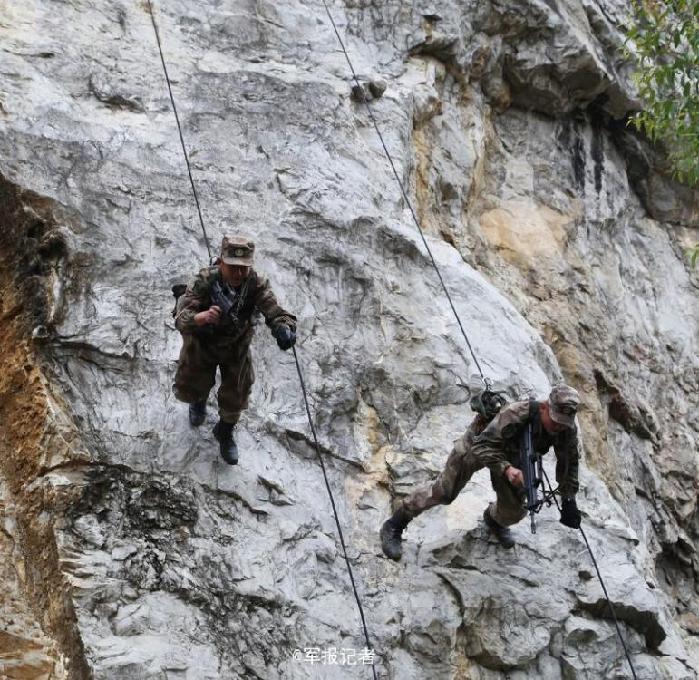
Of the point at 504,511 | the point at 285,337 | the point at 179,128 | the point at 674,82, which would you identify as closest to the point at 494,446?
the point at 504,511

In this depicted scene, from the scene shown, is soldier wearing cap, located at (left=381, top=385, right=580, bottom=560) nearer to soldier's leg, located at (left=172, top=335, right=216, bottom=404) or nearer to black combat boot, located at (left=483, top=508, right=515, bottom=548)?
black combat boot, located at (left=483, top=508, right=515, bottom=548)

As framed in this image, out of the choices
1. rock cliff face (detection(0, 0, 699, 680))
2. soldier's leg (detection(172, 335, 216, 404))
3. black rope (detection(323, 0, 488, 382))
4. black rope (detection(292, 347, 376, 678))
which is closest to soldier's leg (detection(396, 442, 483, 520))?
rock cliff face (detection(0, 0, 699, 680))

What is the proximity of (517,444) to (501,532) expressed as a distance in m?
1.27

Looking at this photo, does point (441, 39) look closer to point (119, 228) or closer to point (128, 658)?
point (119, 228)

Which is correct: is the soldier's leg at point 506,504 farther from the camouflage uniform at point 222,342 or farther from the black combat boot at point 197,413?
the black combat boot at point 197,413

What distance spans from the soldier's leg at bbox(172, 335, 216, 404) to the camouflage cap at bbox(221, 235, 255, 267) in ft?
2.60

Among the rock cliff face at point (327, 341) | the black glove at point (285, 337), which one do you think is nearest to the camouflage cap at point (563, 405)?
the rock cliff face at point (327, 341)

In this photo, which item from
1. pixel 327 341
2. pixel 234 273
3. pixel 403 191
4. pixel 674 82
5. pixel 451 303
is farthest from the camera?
pixel 674 82

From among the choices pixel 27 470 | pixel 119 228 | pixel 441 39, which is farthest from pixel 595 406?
pixel 27 470

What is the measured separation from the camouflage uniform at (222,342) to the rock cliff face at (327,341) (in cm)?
57

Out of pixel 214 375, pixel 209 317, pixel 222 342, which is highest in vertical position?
pixel 209 317

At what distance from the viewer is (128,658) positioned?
8.69 metres

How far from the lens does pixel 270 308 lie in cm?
958

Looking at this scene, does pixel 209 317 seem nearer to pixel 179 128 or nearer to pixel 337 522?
pixel 337 522
